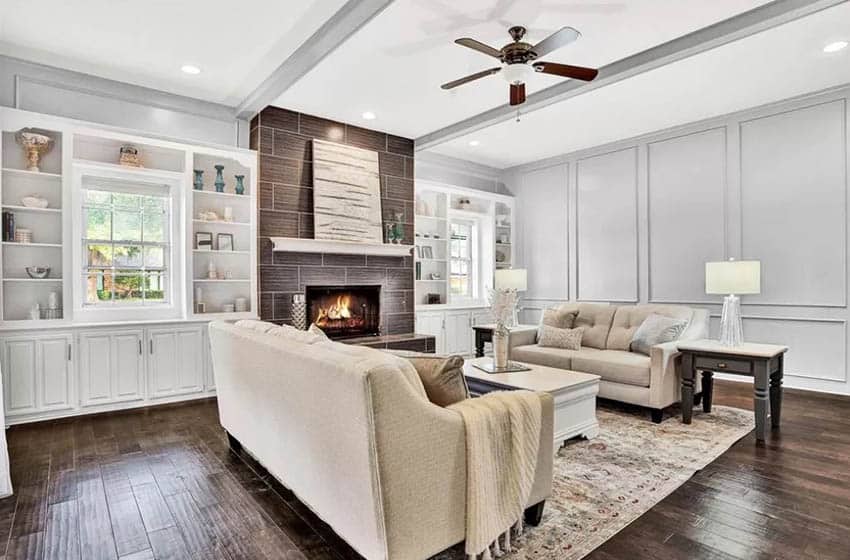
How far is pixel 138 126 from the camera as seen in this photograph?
454cm

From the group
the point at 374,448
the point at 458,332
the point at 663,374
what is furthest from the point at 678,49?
the point at 458,332

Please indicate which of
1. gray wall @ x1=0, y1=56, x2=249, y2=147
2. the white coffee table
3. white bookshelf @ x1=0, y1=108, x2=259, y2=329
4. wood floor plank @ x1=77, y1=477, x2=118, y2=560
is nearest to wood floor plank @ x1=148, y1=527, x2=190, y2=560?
wood floor plank @ x1=77, y1=477, x2=118, y2=560

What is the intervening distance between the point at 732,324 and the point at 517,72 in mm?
2567

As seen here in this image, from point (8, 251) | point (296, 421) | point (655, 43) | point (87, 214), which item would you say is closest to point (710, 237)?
point (655, 43)

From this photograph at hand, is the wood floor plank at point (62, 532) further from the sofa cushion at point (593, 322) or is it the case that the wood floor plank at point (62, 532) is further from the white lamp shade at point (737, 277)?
the white lamp shade at point (737, 277)

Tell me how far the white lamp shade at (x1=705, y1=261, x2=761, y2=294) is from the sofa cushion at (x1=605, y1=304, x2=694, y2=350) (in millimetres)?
546

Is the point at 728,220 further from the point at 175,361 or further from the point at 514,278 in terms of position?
the point at 175,361

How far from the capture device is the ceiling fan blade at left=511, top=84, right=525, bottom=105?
3407 millimetres

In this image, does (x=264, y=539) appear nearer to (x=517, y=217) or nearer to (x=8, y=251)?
(x=8, y=251)

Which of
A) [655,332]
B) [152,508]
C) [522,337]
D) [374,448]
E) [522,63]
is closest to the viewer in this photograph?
[374,448]

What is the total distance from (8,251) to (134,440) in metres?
2.04

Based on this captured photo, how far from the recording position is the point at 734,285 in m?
3.79

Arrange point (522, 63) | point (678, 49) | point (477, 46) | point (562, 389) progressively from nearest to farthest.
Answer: point (477, 46) → point (562, 389) → point (522, 63) → point (678, 49)

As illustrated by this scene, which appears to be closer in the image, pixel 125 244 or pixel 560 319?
pixel 125 244
